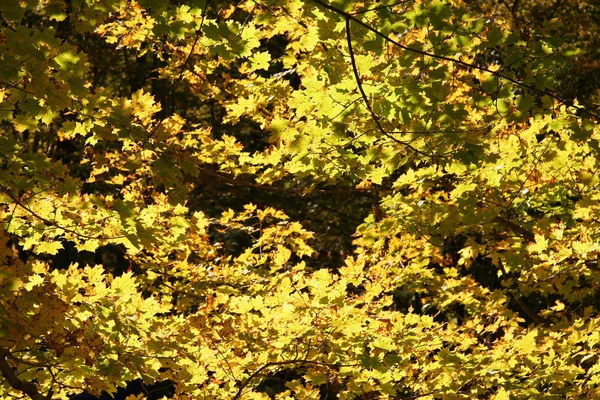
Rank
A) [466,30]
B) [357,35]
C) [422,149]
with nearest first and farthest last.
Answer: [357,35] → [466,30] → [422,149]

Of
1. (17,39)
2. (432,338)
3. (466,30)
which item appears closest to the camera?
(17,39)

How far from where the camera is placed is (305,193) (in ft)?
18.6

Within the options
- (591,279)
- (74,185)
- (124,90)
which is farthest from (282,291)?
(124,90)

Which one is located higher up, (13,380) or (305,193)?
(305,193)

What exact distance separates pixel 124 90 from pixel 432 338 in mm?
9413

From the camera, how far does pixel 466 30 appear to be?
3705 millimetres

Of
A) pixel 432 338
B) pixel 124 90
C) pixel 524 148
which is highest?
pixel 124 90

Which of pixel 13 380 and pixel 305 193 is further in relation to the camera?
pixel 305 193

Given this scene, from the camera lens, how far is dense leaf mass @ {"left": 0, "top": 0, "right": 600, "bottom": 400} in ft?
11.2

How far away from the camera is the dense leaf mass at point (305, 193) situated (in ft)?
11.2

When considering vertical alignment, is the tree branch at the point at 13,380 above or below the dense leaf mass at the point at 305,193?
below

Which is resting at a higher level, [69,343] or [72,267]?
[72,267]

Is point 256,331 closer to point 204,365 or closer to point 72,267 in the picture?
point 204,365

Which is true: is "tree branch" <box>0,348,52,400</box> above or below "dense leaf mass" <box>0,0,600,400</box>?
below
